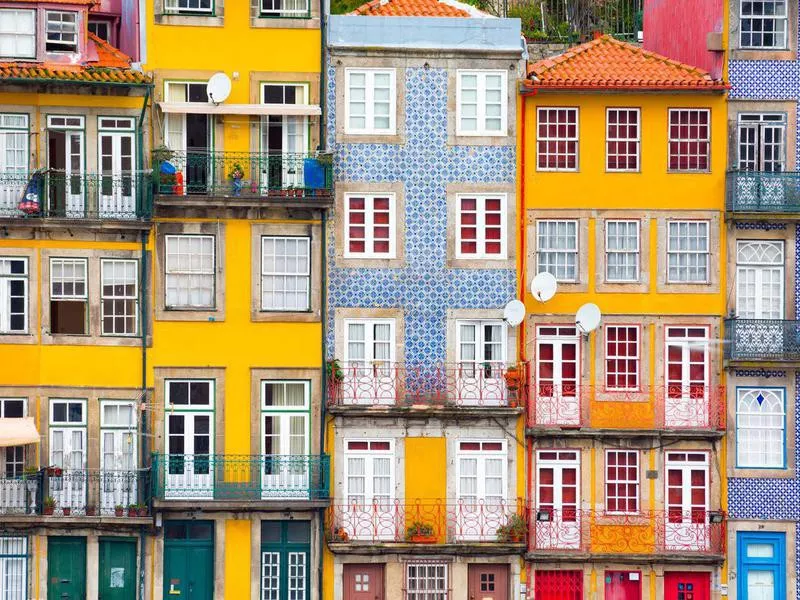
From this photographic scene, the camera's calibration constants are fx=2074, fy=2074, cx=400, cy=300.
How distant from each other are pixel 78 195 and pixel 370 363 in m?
7.06

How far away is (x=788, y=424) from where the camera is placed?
4406 centimetres

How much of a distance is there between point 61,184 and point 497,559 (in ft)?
39.4

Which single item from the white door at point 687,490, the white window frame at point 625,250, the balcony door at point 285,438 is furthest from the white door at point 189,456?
the white door at point 687,490

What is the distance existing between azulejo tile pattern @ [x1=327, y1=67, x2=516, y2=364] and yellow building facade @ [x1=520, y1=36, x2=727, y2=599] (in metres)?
1.17

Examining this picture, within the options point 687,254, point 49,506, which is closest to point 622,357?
point 687,254

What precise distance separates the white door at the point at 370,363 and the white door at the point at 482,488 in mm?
2026

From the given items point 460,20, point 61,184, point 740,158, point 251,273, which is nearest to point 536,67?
point 460,20

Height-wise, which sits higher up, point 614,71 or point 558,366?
point 614,71

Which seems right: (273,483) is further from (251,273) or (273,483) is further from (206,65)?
(206,65)

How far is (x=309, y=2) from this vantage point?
4406 centimetres

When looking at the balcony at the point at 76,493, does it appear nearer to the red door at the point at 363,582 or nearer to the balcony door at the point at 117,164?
the red door at the point at 363,582

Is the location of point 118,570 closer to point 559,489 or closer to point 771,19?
point 559,489

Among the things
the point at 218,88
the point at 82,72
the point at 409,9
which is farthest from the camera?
the point at 409,9

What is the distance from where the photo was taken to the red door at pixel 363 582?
143ft
